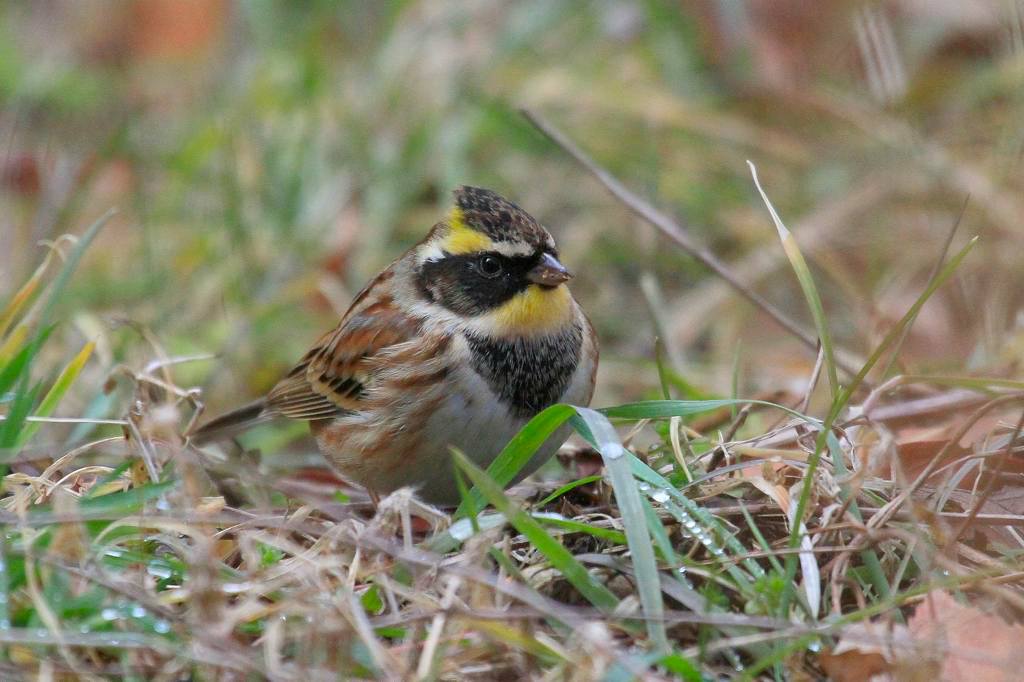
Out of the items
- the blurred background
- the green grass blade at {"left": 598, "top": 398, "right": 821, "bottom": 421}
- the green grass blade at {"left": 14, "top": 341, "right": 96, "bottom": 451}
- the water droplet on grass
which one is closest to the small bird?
the green grass blade at {"left": 598, "top": 398, "right": 821, "bottom": 421}

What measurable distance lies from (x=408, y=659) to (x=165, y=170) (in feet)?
18.0

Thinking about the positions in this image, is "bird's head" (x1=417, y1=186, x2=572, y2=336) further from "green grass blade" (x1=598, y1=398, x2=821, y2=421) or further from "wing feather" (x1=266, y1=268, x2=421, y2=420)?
"green grass blade" (x1=598, y1=398, x2=821, y2=421)

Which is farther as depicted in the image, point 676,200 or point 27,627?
point 676,200

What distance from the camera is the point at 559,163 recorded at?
7.91 m

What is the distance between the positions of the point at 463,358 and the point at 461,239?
467 millimetres

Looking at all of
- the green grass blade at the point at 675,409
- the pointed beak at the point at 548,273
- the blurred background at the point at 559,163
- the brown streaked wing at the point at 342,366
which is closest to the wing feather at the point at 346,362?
the brown streaked wing at the point at 342,366

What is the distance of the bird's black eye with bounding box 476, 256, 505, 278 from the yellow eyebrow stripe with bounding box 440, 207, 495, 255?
0.04 metres

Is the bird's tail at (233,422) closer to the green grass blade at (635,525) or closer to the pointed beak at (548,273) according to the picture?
the pointed beak at (548,273)

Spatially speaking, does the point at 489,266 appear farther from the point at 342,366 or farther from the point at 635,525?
the point at 635,525

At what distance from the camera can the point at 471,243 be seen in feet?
14.6

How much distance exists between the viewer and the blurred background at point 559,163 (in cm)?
659

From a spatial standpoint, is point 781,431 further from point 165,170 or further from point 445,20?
point 445,20

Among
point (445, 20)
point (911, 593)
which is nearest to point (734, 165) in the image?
point (445, 20)

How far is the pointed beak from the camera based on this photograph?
430cm
